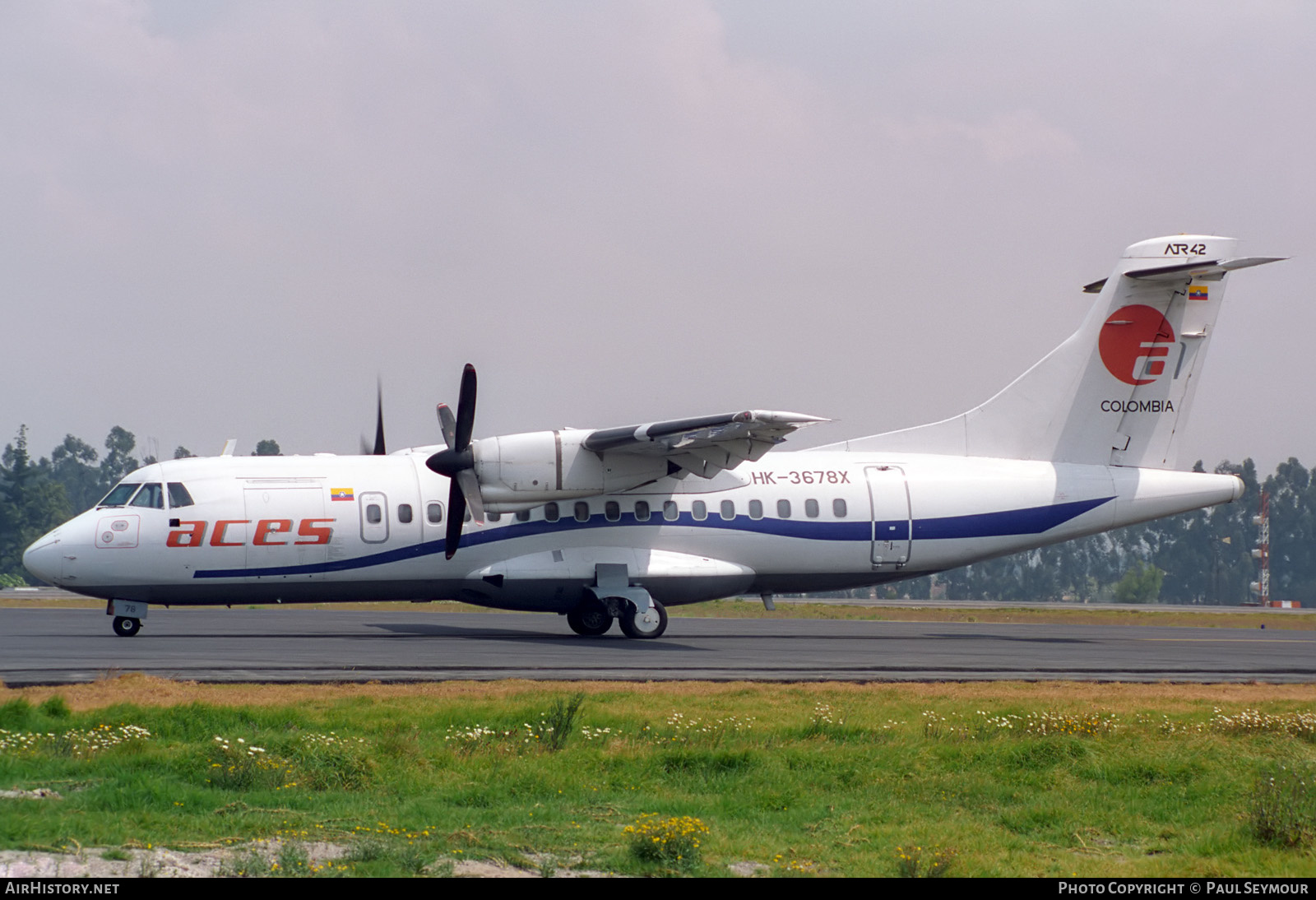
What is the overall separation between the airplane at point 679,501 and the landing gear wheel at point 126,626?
46 millimetres

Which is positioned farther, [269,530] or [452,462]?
[269,530]

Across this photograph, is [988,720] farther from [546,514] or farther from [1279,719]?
[546,514]

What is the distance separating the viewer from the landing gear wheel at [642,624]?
84.5 ft

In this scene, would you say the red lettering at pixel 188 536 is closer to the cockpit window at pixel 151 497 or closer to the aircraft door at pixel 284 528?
the aircraft door at pixel 284 528

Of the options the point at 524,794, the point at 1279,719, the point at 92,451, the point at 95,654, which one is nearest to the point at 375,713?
the point at 524,794

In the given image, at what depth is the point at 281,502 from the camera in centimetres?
2461

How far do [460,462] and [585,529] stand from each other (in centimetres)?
341

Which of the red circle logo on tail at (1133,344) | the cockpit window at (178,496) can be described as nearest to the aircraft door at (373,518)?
the cockpit window at (178,496)

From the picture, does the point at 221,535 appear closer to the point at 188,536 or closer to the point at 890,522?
the point at 188,536

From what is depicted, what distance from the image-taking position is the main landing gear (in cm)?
2580

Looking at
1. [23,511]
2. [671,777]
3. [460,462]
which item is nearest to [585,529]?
[460,462]

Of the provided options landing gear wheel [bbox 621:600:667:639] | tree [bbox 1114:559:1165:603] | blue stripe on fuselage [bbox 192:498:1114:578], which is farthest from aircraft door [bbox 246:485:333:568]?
tree [bbox 1114:559:1165:603]

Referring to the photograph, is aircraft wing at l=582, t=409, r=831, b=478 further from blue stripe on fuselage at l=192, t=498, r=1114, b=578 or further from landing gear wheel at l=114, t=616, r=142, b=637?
landing gear wheel at l=114, t=616, r=142, b=637

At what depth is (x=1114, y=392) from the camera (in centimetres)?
2947
